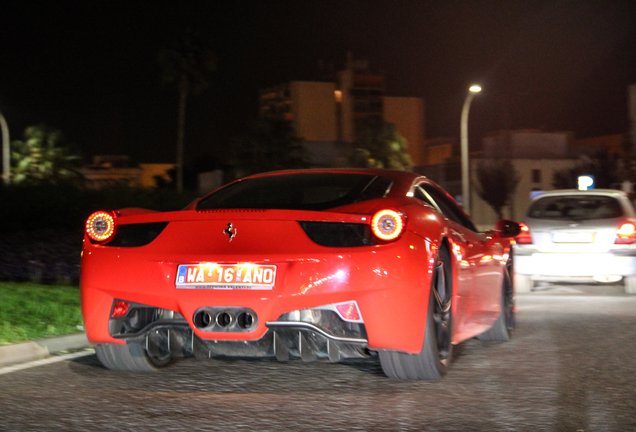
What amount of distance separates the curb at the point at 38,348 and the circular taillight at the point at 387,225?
303cm

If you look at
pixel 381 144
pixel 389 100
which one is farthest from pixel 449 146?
pixel 381 144

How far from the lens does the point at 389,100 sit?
14400 cm

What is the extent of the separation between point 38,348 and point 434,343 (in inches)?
124

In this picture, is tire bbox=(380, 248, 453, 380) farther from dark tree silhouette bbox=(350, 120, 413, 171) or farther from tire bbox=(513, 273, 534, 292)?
dark tree silhouette bbox=(350, 120, 413, 171)

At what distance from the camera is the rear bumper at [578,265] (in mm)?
11039

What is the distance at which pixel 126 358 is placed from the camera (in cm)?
542

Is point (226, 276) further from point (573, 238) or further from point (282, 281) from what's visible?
point (573, 238)

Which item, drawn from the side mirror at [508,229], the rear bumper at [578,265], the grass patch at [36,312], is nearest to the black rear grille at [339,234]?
the side mirror at [508,229]

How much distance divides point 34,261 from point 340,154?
92022mm

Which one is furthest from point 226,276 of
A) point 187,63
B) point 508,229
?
point 187,63

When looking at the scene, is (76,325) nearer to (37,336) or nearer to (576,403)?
(37,336)

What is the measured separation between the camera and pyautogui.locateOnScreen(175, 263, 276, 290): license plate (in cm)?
454

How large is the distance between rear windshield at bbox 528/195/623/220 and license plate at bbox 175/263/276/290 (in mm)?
7819

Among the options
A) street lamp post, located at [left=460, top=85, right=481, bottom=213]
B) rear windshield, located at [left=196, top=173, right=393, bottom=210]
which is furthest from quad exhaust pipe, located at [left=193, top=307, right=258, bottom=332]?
street lamp post, located at [left=460, top=85, right=481, bottom=213]
